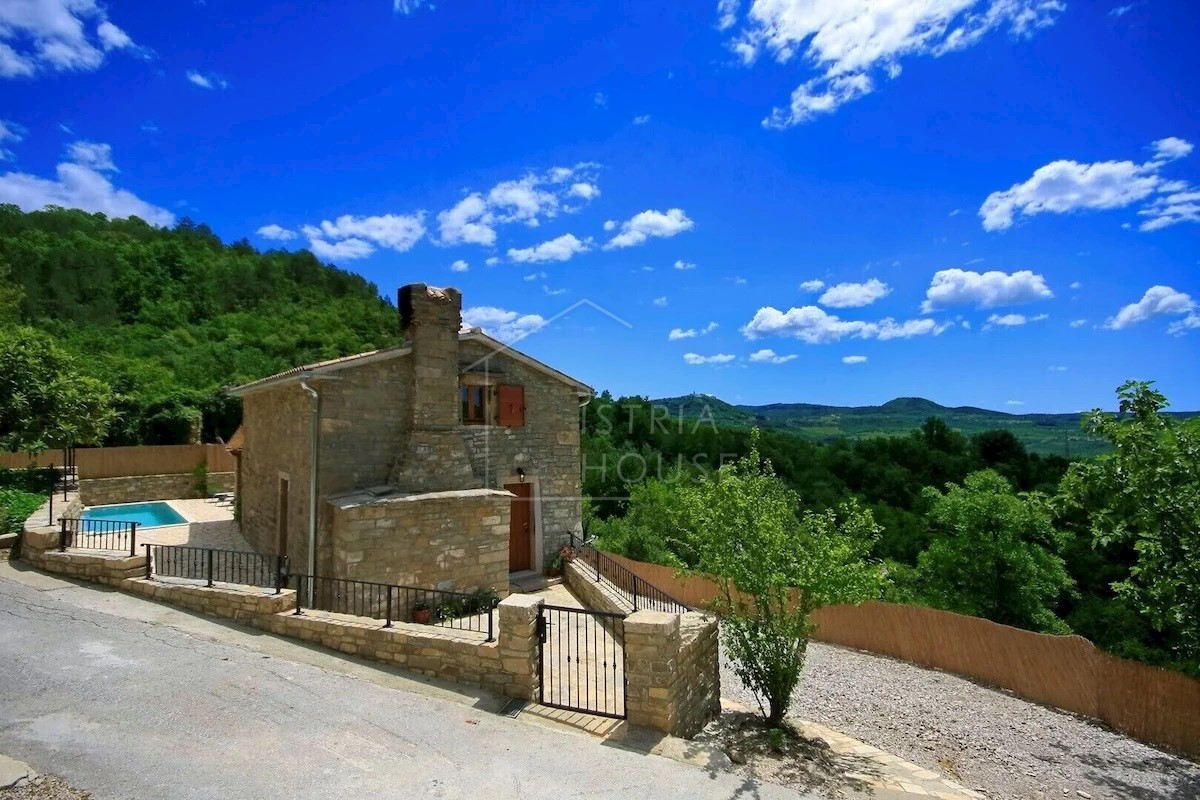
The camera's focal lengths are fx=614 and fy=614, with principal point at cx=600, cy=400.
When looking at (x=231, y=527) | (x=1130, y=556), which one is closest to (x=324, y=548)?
(x=231, y=527)

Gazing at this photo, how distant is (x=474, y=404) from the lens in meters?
14.1

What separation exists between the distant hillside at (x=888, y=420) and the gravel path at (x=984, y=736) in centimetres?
1337

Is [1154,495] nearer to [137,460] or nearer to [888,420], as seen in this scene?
[137,460]

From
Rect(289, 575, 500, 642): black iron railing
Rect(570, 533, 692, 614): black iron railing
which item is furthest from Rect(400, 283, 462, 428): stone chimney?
Rect(570, 533, 692, 614): black iron railing

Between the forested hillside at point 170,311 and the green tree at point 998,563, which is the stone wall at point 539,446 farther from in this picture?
the forested hillside at point 170,311

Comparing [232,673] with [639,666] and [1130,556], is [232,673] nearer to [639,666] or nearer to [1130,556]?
[639,666]

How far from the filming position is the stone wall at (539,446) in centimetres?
1408

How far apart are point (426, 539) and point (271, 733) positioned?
18.0 ft

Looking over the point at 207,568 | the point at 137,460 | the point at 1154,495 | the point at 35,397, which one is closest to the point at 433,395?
the point at 207,568

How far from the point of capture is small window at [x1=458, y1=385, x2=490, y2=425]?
13906 millimetres

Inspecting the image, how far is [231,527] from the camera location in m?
18.6

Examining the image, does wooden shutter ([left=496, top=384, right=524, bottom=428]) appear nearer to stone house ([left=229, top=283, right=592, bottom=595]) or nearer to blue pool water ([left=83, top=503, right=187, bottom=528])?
stone house ([left=229, top=283, right=592, bottom=595])

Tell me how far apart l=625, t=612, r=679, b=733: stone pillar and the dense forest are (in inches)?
101

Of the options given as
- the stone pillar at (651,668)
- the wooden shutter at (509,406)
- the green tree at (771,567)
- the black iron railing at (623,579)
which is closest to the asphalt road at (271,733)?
the stone pillar at (651,668)
